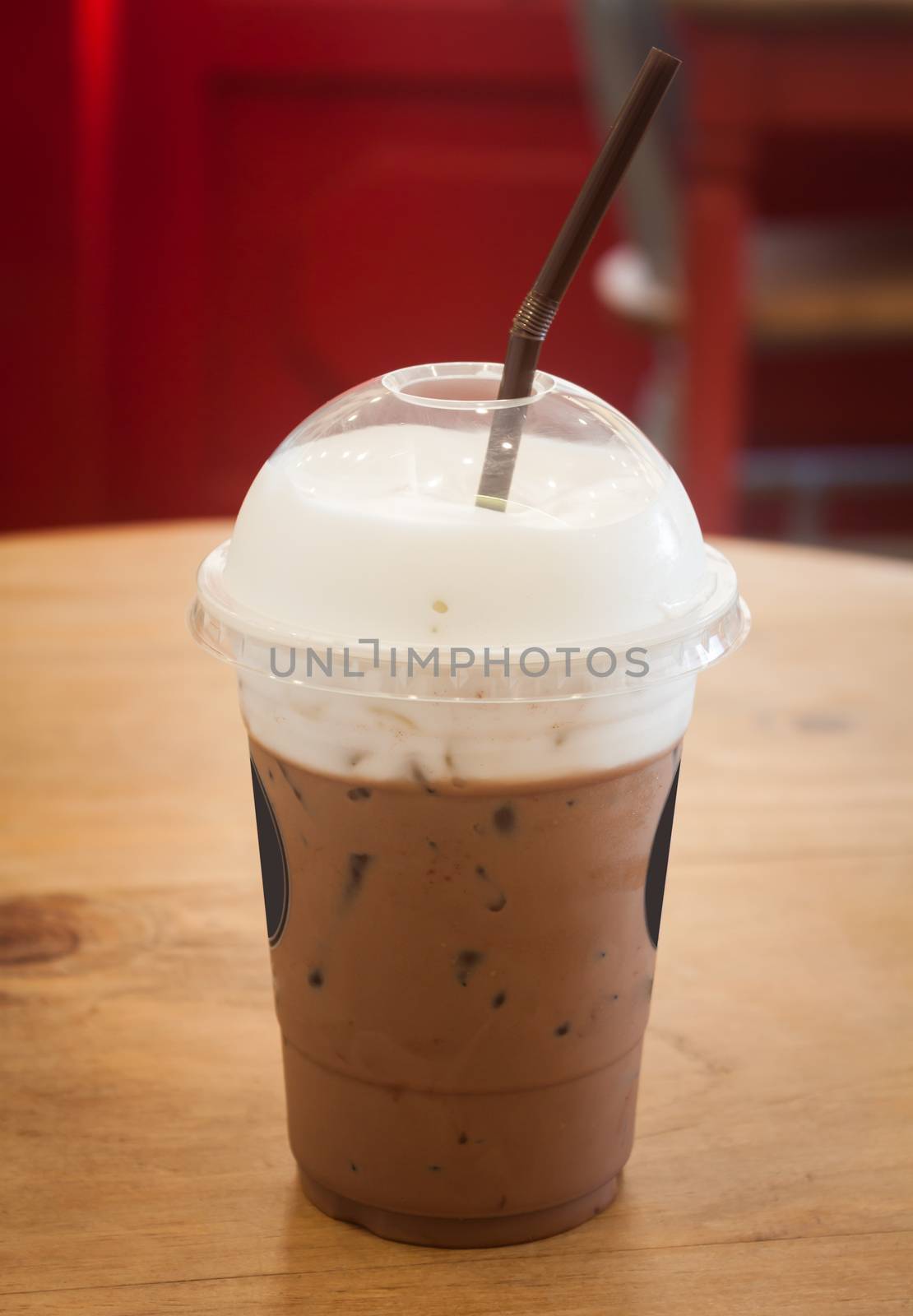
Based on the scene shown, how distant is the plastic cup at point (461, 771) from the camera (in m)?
0.56

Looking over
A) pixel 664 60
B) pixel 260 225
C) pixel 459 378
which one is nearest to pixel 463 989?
pixel 459 378

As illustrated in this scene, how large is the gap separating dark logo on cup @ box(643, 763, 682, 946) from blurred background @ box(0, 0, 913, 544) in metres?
2.19

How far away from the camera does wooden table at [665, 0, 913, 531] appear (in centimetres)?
199

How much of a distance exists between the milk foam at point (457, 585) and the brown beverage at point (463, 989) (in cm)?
2

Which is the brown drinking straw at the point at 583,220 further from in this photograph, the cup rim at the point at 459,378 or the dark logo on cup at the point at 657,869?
the dark logo on cup at the point at 657,869

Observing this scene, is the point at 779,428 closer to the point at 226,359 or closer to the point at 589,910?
the point at 226,359

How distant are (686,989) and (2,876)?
0.41 meters

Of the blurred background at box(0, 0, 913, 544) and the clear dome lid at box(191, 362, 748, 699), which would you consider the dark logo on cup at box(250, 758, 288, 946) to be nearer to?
the clear dome lid at box(191, 362, 748, 699)

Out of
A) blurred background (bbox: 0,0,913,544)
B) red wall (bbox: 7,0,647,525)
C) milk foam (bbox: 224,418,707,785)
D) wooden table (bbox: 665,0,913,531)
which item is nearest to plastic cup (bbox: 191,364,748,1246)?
milk foam (bbox: 224,418,707,785)

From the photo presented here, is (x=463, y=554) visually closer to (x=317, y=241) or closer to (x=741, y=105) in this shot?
(x=741, y=105)

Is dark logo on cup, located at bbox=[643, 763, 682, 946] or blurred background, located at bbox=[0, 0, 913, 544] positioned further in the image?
blurred background, located at bbox=[0, 0, 913, 544]

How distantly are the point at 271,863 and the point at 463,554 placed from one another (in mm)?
179

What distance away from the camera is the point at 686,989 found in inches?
31.9

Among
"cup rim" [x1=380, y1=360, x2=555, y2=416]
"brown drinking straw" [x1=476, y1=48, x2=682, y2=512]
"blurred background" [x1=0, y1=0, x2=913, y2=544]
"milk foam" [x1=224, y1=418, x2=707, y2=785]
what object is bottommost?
"blurred background" [x1=0, y1=0, x2=913, y2=544]
